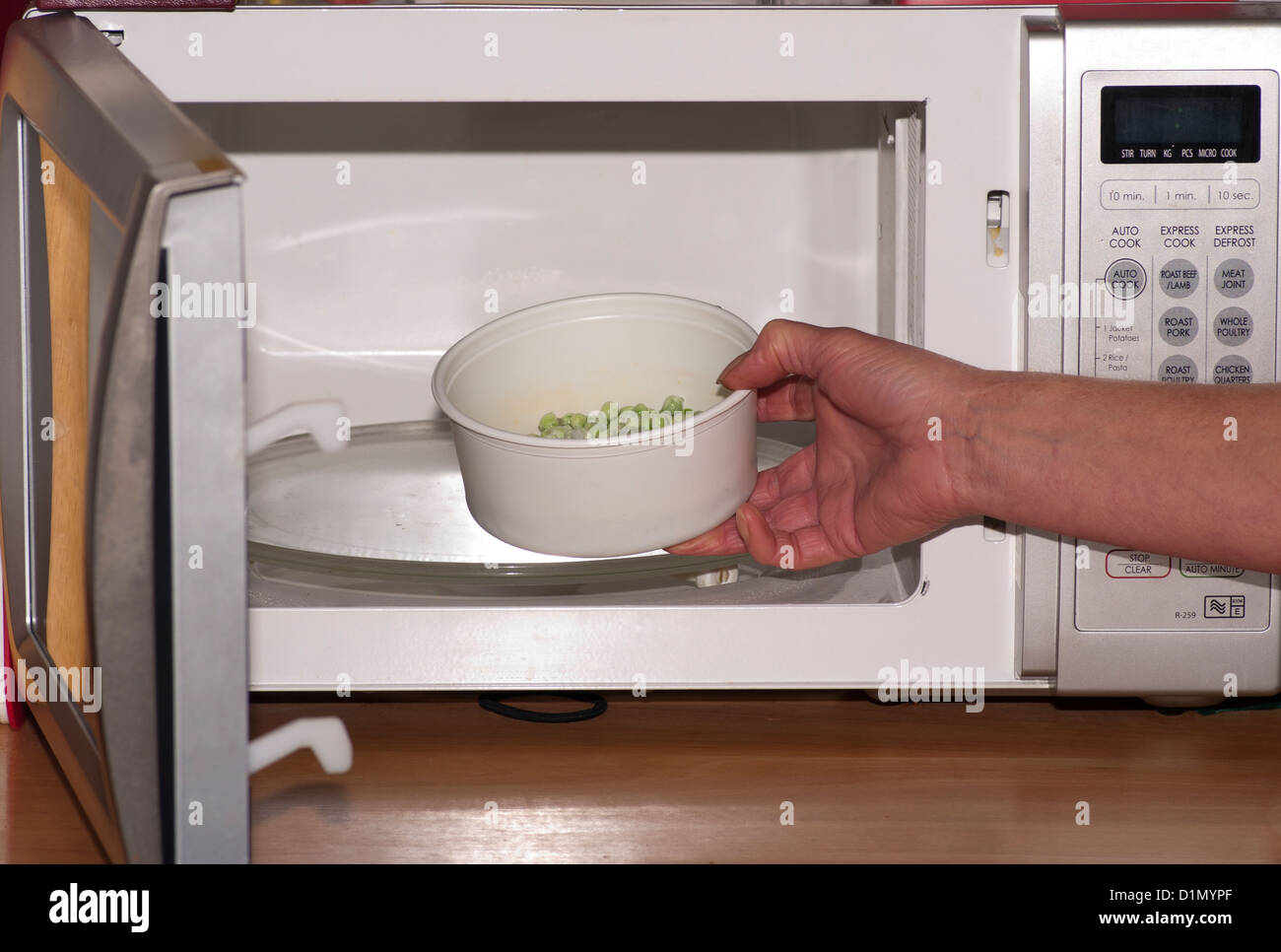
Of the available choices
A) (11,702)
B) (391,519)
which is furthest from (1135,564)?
(11,702)

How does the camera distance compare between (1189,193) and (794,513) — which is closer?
(1189,193)

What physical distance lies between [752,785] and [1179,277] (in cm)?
37

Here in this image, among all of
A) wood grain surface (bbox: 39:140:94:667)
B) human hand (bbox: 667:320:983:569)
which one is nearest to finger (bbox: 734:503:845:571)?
human hand (bbox: 667:320:983:569)

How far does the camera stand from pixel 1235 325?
63 cm

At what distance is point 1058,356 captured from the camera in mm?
632

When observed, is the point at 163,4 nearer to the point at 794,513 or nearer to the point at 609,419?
the point at 609,419

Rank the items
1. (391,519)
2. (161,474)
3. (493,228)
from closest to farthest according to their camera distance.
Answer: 1. (161,474)
2. (391,519)
3. (493,228)

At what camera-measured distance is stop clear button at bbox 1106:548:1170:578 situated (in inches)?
25.4

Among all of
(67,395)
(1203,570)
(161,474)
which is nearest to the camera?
(161,474)

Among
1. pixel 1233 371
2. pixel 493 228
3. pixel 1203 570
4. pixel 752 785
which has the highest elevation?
pixel 493 228

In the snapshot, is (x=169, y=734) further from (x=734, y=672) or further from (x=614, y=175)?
(x=614, y=175)

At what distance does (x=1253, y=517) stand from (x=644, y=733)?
1.21 ft
